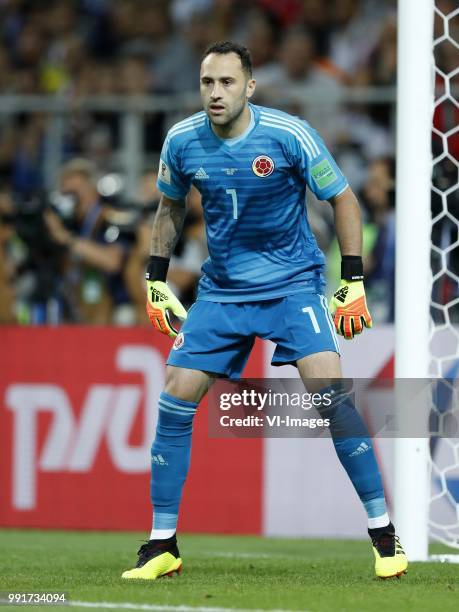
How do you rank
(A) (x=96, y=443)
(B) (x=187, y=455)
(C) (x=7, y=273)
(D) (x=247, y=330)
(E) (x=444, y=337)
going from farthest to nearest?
(C) (x=7, y=273) < (A) (x=96, y=443) < (E) (x=444, y=337) < (B) (x=187, y=455) < (D) (x=247, y=330)

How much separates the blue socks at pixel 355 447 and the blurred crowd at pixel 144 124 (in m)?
2.49

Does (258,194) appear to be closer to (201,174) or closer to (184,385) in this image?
(201,174)

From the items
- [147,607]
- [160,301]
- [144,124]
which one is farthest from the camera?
[144,124]

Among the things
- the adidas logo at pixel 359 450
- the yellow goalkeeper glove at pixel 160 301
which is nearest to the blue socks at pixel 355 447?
the adidas logo at pixel 359 450

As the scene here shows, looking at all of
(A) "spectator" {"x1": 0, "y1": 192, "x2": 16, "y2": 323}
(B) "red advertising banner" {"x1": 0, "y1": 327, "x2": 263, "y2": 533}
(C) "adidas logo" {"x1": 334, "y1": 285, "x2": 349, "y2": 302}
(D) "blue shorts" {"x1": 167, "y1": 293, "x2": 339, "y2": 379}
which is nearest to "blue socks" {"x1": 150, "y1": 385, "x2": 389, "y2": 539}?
(D) "blue shorts" {"x1": 167, "y1": 293, "x2": 339, "y2": 379}

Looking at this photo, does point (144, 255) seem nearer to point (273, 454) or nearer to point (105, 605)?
point (273, 454)

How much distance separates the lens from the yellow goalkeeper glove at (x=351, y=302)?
6.00m

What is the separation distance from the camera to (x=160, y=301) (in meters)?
6.45

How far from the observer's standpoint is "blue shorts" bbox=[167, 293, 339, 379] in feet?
19.9

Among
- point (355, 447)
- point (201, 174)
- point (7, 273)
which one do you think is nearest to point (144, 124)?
point (7, 273)

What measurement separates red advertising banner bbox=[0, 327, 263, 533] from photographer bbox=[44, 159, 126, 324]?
64cm

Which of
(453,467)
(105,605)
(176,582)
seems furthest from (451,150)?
(105,605)

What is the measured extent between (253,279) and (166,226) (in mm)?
570

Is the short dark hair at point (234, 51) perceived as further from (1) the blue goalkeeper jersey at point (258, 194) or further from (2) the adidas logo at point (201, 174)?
(2) the adidas logo at point (201, 174)
